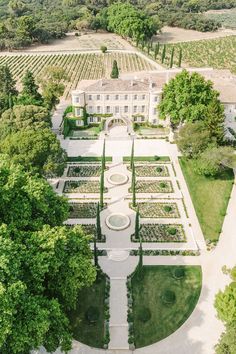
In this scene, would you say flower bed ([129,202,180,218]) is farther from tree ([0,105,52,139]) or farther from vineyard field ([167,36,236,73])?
vineyard field ([167,36,236,73])

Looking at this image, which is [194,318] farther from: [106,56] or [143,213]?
[106,56]

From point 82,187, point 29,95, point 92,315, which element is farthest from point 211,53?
point 92,315

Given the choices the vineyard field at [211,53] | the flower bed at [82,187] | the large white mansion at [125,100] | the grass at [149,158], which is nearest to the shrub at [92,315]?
the flower bed at [82,187]

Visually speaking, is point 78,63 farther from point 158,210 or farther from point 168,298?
point 168,298

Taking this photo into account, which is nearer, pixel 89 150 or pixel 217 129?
pixel 217 129

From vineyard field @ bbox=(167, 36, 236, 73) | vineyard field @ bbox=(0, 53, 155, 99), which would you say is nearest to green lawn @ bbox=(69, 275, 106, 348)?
vineyard field @ bbox=(0, 53, 155, 99)

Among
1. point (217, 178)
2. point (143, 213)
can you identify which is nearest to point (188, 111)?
point (217, 178)

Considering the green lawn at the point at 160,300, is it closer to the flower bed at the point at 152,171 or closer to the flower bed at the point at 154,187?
the flower bed at the point at 154,187
